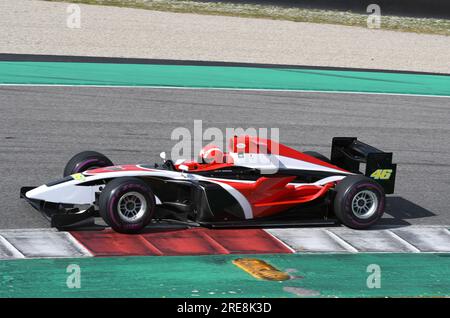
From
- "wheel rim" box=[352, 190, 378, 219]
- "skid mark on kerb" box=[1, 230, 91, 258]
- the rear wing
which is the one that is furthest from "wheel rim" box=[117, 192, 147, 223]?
the rear wing

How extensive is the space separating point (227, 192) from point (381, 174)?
187 cm

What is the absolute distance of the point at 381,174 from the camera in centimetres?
1021

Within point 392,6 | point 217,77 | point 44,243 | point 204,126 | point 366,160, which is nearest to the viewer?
point 44,243

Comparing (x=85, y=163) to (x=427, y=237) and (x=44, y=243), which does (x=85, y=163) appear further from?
(x=427, y=237)

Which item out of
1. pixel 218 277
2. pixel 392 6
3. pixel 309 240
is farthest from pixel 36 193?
pixel 392 6

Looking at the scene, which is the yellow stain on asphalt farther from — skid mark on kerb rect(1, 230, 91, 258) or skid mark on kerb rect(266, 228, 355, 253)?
skid mark on kerb rect(1, 230, 91, 258)

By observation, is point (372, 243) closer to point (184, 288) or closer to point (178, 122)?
point (184, 288)

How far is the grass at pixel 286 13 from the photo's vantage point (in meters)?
Answer: 29.2

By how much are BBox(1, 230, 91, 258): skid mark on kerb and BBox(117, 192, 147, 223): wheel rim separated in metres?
0.56

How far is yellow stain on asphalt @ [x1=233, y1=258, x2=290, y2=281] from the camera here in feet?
27.0

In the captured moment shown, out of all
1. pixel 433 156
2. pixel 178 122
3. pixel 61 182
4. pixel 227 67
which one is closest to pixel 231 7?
pixel 227 67

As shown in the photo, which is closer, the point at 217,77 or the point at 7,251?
the point at 7,251

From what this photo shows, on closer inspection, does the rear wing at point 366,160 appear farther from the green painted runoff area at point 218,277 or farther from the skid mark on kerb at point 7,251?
the skid mark on kerb at point 7,251

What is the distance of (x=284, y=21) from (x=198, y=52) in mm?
6541
